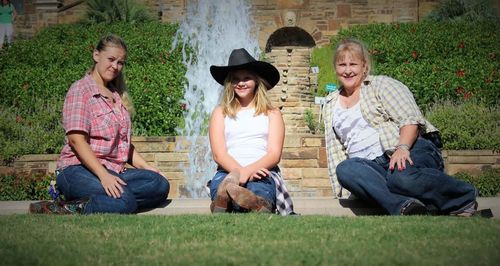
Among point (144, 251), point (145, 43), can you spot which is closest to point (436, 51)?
point (145, 43)

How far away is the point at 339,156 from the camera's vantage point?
5309mm

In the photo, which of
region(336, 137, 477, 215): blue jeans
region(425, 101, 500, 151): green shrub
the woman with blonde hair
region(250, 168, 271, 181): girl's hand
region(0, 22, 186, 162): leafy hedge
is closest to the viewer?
region(336, 137, 477, 215): blue jeans

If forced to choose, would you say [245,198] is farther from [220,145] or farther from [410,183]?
[410,183]

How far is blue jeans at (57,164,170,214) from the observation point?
4.89m

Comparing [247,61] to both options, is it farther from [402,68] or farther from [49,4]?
[49,4]

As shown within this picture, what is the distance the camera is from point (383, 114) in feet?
16.8

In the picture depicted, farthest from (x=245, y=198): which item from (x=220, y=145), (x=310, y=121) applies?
(x=310, y=121)

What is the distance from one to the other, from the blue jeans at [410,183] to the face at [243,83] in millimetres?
939

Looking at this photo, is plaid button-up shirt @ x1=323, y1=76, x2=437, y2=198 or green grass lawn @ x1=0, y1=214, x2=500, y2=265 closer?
green grass lawn @ x1=0, y1=214, x2=500, y2=265

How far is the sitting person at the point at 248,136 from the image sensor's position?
490cm

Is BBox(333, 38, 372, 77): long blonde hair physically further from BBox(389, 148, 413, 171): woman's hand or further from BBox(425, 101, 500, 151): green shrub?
BBox(425, 101, 500, 151): green shrub

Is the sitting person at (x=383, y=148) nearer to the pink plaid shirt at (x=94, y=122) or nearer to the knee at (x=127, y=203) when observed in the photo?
the knee at (x=127, y=203)

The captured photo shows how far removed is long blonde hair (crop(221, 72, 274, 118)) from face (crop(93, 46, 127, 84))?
85 cm

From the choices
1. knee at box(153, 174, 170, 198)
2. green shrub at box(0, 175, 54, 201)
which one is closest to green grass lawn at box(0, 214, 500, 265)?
knee at box(153, 174, 170, 198)
